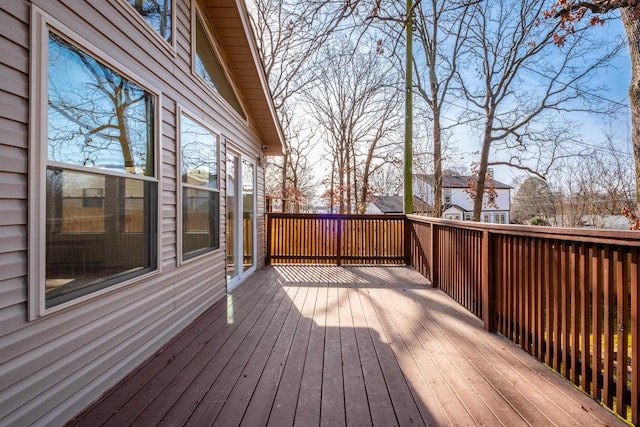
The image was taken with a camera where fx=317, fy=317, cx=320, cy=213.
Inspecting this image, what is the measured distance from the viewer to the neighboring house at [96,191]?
150cm

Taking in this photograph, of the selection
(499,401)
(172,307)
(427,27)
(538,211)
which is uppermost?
(427,27)

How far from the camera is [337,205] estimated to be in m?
17.0

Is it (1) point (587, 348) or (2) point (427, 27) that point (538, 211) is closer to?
(2) point (427, 27)

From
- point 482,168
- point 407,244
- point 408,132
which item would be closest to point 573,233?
point 407,244

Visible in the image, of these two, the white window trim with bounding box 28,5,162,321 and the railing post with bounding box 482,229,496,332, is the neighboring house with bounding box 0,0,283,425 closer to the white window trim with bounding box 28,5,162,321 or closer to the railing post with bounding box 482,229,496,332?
the white window trim with bounding box 28,5,162,321

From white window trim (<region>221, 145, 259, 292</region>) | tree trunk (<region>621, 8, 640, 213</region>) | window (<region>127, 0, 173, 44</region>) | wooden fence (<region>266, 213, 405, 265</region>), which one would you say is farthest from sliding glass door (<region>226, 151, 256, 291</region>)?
tree trunk (<region>621, 8, 640, 213</region>)

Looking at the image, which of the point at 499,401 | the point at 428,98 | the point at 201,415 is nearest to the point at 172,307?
the point at 201,415

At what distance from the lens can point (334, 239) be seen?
6613 millimetres

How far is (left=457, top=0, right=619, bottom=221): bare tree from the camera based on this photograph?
828 centimetres

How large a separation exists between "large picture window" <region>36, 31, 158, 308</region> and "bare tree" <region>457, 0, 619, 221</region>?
28.4ft

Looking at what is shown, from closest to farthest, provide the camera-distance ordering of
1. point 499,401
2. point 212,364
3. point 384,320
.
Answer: point 499,401 → point 212,364 → point 384,320

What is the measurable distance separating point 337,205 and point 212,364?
14829mm

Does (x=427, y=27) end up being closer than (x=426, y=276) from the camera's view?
No

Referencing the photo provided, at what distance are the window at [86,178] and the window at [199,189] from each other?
0.67 meters
